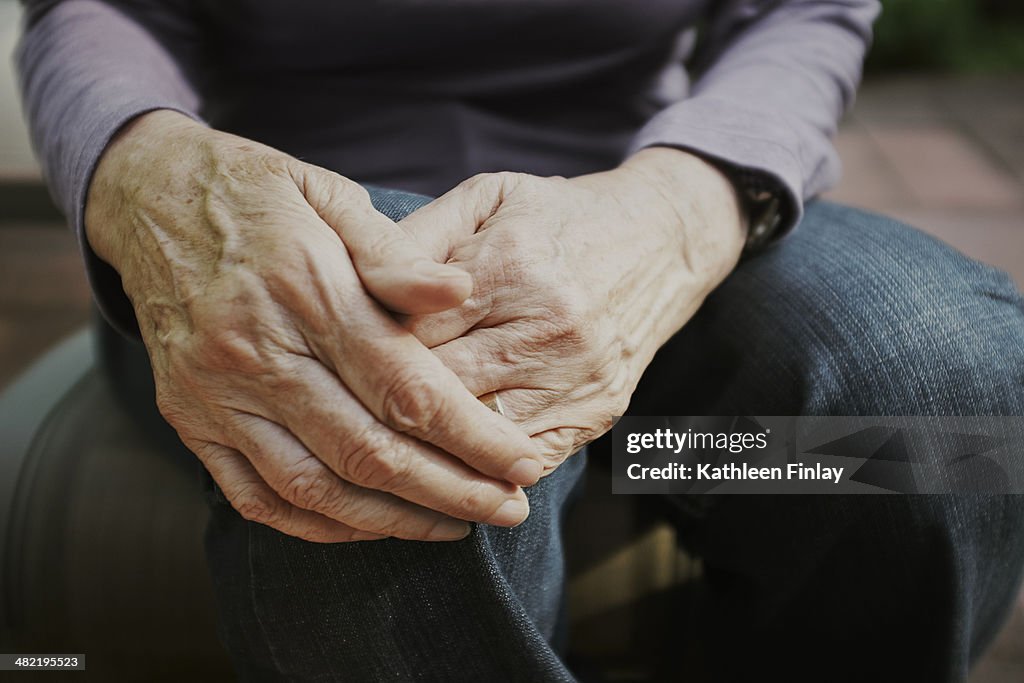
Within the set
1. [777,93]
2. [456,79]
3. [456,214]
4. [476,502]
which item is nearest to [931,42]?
[777,93]

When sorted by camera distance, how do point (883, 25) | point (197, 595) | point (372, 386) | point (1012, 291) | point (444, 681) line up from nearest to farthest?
1. point (372, 386)
2. point (444, 681)
3. point (1012, 291)
4. point (197, 595)
5. point (883, 25)

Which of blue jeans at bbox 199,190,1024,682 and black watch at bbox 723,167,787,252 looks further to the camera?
black watch at bbox 723,167,787,252

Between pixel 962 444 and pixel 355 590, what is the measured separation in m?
0.46

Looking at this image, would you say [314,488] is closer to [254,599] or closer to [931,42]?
[254,599]

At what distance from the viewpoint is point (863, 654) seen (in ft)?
2.41

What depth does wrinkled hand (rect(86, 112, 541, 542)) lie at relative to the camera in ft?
1.66

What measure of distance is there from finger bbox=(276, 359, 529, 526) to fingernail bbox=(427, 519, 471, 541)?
0.04 ft

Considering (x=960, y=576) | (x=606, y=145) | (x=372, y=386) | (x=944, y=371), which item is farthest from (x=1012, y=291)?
(x=372, y=386)

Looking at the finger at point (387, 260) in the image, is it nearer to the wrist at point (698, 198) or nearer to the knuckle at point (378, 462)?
the knuckle at point (378, 462)

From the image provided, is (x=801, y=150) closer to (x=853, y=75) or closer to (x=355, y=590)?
(x=853, y=75)

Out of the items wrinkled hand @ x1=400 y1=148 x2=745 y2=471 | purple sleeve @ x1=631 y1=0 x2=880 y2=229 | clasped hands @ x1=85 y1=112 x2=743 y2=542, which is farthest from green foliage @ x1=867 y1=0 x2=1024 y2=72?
clasped hands @ x1=85 y1=112 x2=743 y2=542

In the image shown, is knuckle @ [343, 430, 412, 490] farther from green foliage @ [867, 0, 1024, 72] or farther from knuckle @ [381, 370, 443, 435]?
green foliage @ [867, 0, 1024, 72]

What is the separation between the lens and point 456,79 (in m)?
0.80

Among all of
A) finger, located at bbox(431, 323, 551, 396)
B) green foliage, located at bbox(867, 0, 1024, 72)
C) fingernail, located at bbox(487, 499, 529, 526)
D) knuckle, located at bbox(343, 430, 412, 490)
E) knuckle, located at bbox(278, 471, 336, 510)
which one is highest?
finger, located at bbox(431, 323, 551, 396)
